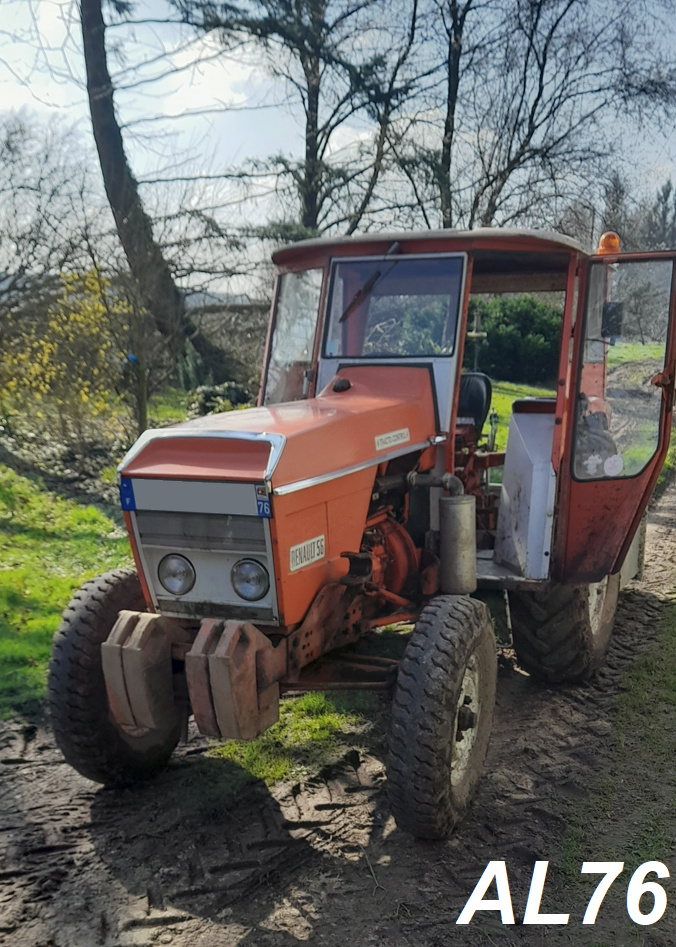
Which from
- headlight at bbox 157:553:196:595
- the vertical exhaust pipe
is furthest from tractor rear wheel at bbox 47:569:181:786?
the vertical exhaust pipe

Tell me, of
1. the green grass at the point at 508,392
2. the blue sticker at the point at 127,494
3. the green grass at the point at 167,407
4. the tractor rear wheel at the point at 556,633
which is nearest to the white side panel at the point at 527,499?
the tractor rear wheel at the point at 556,633

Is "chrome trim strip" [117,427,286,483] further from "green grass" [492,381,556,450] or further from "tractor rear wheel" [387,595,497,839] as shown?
"green grass" [492,381,556,450]

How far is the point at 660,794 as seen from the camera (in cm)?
364

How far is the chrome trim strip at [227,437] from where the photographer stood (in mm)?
3119

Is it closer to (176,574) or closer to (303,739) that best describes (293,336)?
(176,574)

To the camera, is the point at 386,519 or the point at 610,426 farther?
the point at 610,426

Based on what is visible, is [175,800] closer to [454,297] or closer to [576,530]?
[576,530]

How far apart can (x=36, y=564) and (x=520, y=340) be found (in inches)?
248

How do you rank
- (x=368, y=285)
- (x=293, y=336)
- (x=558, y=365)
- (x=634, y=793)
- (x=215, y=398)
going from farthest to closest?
(x=215, y=398), (x=293, y=336), (x=558, y=365), (x=368, y=285), (x=634, y=793)

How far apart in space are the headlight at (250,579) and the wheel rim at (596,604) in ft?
7.58

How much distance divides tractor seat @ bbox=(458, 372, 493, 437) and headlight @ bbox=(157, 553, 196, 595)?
2.70 meters

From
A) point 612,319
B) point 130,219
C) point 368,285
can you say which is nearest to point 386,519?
point 368,285

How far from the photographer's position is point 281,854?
323 cm

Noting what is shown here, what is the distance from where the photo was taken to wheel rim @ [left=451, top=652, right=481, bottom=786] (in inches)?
132
